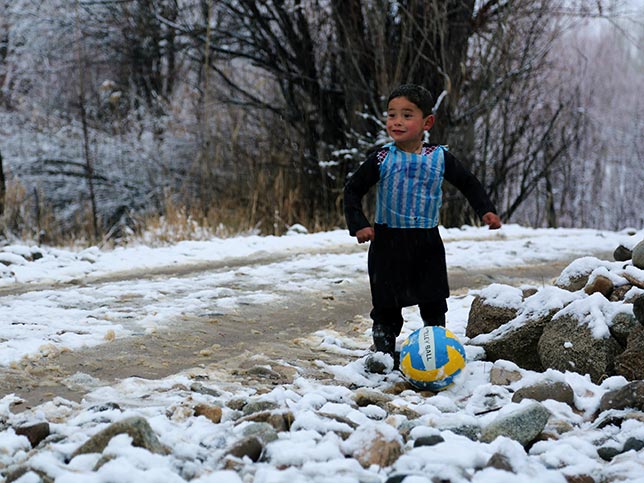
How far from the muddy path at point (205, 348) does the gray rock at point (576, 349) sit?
39.7 inches

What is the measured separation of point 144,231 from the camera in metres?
10.5

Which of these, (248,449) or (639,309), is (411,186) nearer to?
(639,309)

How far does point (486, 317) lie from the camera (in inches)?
156

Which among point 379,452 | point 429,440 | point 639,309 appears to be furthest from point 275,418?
point 639,309

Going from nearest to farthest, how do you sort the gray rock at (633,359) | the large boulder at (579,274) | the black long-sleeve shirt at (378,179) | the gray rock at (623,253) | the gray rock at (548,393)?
the gray rock at (548,393), the gray rock at (633,359), the black long-sleeve shirt at (378,179), the large boulder at (579,274), the gray rock at (623,253)

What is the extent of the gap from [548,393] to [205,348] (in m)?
1.71

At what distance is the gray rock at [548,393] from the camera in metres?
2.96

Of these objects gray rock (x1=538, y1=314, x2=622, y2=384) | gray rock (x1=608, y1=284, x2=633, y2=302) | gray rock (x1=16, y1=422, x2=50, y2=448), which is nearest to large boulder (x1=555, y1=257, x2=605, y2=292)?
gray rock (x1=608, y1=284, x2=633, y2=302)

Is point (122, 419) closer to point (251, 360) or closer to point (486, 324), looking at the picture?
point (251, 360)

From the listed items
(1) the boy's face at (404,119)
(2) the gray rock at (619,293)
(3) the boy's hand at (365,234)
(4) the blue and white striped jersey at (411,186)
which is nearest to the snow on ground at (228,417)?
(2) the gray rock at (619,293)

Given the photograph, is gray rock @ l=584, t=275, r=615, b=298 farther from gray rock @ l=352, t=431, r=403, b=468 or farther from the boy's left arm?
gray rock @ l=352, t=431, r=403, b=468

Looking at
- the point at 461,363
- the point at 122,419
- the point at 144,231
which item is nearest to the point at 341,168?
the point at 144,231

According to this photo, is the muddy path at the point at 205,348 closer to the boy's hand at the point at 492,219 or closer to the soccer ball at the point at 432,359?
the soccer ball at the point at 432,359

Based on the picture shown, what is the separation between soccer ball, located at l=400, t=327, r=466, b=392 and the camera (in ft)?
10.6
